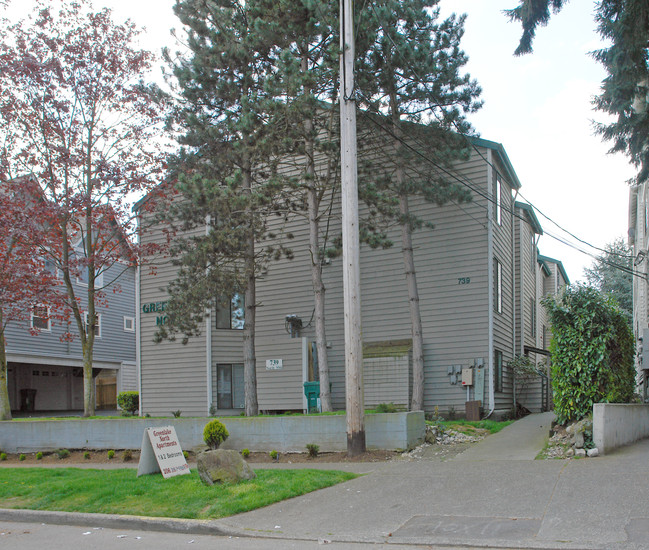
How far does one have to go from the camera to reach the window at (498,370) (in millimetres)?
19438

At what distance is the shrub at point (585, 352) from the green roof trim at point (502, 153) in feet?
23.8

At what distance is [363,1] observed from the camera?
14.9m

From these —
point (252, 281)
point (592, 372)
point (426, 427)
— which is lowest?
point (426, 427)

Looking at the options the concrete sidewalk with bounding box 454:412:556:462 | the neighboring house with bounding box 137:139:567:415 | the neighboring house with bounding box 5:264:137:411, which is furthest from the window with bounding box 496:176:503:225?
the neighboring house with bounding box 5:264:137:411

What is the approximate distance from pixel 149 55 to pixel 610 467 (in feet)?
49.5

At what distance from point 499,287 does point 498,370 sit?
98.5 inches

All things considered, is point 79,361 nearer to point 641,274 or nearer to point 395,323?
point 395,323

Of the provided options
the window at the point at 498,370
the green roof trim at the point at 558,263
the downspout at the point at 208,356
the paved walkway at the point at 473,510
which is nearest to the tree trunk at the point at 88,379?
the downspout at the point at 208,356

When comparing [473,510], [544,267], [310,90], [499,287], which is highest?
[310,90]

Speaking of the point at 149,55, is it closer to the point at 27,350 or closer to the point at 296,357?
the point at 296,357

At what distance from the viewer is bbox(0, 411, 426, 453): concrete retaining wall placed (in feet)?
42.3

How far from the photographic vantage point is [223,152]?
58.9 feet

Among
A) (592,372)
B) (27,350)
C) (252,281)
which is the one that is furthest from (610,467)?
(27,350)

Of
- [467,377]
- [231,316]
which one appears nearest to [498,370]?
[467,377]
